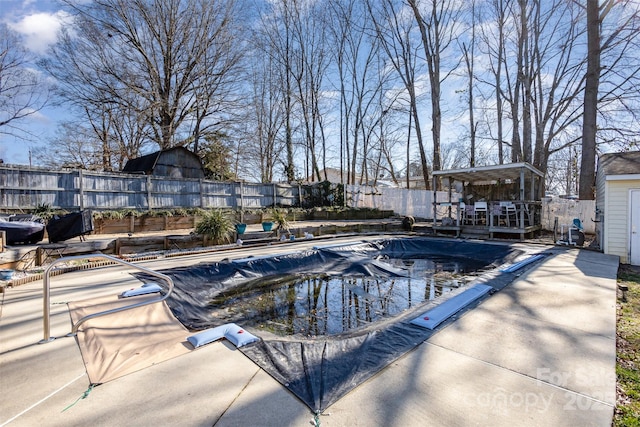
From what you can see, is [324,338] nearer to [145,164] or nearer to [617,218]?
[617,218]

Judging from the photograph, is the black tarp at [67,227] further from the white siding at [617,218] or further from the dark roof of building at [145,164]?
the white siding at [617,218]

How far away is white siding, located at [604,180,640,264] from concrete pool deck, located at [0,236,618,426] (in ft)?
16.6

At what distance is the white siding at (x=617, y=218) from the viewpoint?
6.40 metres

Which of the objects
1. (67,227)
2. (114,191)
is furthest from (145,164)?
(67,227)

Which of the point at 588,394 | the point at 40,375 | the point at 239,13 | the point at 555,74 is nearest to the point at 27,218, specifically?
the point at 40,375

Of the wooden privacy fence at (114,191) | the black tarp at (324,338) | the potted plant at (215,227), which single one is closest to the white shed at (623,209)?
the black tarp at (324,338)

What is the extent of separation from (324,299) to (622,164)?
7232 mm

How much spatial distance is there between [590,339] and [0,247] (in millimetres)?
8167

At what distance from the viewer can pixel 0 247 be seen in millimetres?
5059

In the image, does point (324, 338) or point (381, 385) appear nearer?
point (381, 385)

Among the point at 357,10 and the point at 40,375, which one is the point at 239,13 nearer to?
the point at 357,10

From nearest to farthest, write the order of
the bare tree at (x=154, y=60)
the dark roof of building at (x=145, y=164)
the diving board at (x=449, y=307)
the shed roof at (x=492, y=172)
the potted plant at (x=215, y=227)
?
the diving board at (x=449, y=307) → the potted plant at (x=215, y=227) → the shed roof at (x=492, y=172) → the dark roof of building at (x=145, y=164) → the bare tree at (x=154, y=60)

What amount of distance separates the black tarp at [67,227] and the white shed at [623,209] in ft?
36.8

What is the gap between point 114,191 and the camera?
8.92 metres
